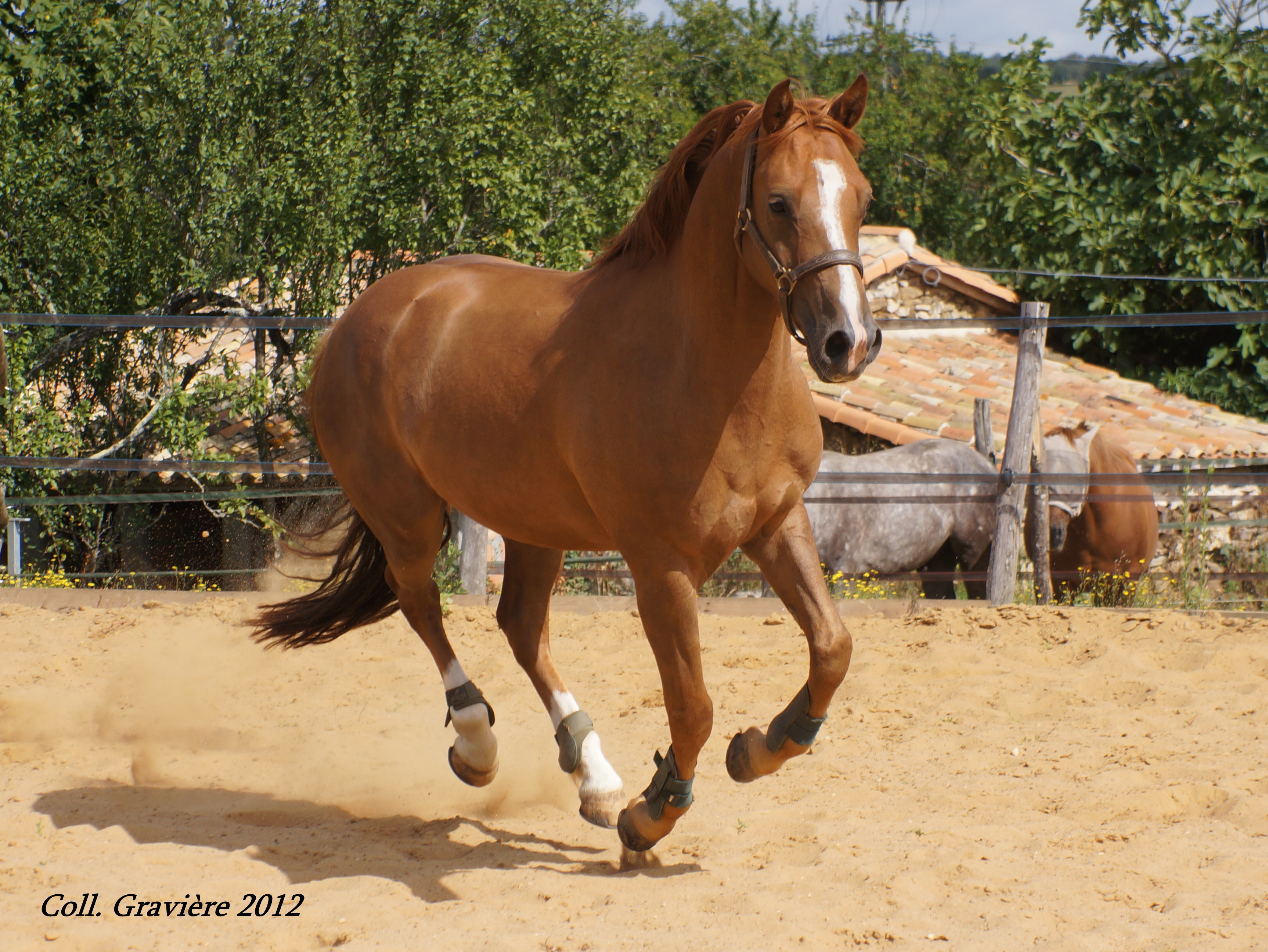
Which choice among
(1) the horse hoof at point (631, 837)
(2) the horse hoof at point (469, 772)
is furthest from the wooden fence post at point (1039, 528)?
(1) the horse hoof at point (631, 837)

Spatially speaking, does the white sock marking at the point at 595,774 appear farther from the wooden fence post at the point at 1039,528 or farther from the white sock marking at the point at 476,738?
the wooden fence post at the point at 1039,528

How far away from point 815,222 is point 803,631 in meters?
1.12

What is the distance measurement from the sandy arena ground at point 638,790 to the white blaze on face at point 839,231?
4.53 feet

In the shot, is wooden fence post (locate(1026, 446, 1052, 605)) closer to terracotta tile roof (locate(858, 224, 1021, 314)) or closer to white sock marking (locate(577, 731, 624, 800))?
white sock marking (locate(577, 731, 624, 800))

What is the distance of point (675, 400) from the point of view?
2812 mm

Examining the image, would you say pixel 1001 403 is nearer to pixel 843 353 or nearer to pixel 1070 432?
pixel 1070 432

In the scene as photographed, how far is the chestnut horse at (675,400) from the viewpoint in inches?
98.7

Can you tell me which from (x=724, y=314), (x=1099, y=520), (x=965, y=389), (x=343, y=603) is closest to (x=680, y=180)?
(x=724, y=314)

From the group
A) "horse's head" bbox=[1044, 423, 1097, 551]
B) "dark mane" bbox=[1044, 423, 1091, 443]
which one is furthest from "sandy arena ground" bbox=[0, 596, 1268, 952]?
"dark mane" bbox=[1044, 423, 1091, 443]

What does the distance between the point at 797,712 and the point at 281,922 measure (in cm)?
139

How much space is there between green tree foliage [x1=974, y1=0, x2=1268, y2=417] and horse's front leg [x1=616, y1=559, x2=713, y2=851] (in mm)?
12393

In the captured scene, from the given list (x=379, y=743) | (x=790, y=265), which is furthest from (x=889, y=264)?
(x=790, y=265)

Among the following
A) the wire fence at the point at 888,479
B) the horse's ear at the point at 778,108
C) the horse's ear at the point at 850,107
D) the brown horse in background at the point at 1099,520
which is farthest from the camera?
the brown horse in background at the point at 1099,520

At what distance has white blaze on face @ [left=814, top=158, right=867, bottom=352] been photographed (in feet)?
7.55
